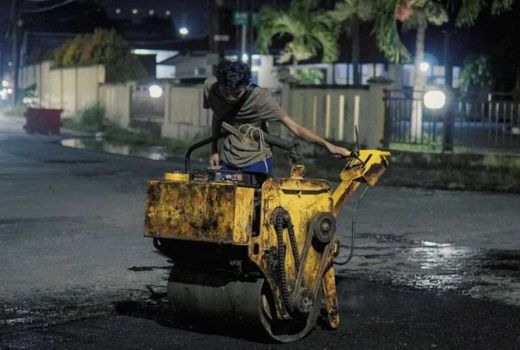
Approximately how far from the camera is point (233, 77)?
6473mm

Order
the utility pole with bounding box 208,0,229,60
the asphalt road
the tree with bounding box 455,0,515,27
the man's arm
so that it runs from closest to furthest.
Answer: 1. the asphalt road
2. the man's arm
3. the tree with bounding box 455,0,515,27
4. the utility pole with bounding box 208,0,229,60

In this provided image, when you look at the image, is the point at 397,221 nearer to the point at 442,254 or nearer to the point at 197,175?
the point at 442,254

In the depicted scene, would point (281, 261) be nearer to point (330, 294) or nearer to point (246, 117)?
point (330, 294)

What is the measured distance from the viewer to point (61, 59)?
46625 millimetres

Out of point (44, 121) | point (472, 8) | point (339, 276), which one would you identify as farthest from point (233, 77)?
point (44, 121)

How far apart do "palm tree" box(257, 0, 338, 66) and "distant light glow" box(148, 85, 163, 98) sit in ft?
12.8

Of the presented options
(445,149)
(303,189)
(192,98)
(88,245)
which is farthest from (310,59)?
(303,189)

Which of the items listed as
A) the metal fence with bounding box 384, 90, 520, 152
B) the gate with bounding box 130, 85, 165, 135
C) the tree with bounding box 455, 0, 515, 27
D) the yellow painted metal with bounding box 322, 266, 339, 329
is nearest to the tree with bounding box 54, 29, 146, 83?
the gate with bounding box 130, 85, 165, 135

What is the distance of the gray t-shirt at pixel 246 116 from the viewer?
21.9 ft

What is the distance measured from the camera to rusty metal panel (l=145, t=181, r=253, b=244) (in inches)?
228

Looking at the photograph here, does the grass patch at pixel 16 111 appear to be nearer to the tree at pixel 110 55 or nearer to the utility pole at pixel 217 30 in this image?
the tree at pixel 110 55

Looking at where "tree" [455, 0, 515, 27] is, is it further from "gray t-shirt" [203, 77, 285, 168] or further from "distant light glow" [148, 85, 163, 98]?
"gray t-shirt" [203, 77, 285, 168]

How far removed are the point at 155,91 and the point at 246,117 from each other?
24693mm

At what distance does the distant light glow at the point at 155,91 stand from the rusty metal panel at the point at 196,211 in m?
24.7
